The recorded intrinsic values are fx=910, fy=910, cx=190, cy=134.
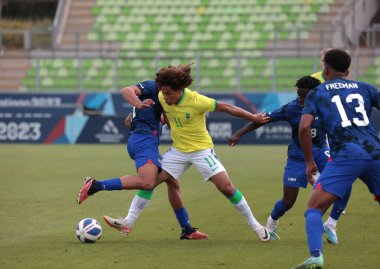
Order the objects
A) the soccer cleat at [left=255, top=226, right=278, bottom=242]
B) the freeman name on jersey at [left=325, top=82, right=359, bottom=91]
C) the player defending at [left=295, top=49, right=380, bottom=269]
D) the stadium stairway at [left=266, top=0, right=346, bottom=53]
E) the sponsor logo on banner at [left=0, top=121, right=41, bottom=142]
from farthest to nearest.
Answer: the stadium stairway at [left=266, top=0, right=346, bottom=53], the sponsor logo on banner at [left=0, top=121, right=41, bottom=142], the soccer cleat at [left=255, top=226, right=278, bottom=242], the freeman name on jersey at [left=325, top=82, right=359, bottom=91], the player defending at [left=295, top=49, right=380, bottom=269]

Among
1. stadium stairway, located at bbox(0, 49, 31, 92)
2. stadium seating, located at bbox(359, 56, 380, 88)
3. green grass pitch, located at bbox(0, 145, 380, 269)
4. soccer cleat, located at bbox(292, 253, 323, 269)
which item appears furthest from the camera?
stadium stairway, located at bbox(0, 49, 31, 92)

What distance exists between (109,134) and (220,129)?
3.62m

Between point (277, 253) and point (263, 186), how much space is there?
7.50 meters

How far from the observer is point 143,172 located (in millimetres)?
10445

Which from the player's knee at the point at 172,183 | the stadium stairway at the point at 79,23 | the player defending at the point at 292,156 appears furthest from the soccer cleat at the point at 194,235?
the stadium stairway at the point at 79,23

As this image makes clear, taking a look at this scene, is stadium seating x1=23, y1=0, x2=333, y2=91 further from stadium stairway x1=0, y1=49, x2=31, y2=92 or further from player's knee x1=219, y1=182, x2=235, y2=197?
player's knee x1=219, y1=182, x2=235, y2=197

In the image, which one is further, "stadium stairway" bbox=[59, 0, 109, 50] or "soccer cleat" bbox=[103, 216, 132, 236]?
"stadium stairway" bbox=[59, 0, 109, 50]

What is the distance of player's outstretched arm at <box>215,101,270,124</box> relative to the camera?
9992mm

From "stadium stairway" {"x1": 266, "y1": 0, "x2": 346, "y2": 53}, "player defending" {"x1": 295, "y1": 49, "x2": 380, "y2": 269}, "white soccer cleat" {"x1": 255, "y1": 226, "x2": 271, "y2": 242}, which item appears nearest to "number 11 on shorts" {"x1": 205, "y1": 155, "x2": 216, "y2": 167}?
"white soccer cleat" {"x1": 255, "y1": 226, "x2": 271, "y2": 242}

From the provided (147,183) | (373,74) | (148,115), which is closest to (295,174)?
(147,183)

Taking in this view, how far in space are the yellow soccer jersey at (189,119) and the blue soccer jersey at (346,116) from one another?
221cm

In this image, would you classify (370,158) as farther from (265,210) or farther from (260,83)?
(260,83)

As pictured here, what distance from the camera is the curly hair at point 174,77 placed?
9.89 meters

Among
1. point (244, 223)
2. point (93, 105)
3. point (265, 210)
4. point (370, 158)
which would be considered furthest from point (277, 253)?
point (93, 105)
